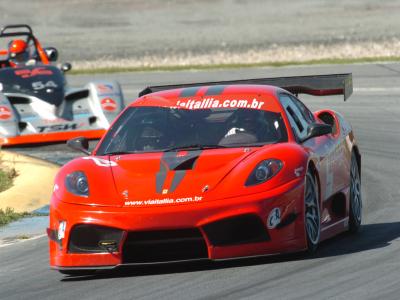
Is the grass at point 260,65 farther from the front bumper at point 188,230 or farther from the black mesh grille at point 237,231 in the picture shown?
the black mesh grille at point 237,231

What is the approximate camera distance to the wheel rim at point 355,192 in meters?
9.26

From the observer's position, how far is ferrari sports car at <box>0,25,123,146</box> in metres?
17.8

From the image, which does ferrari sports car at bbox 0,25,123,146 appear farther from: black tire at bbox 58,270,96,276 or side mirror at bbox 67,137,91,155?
black tire at bbox 58,270,96,276

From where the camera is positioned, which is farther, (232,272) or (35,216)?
(35,216)

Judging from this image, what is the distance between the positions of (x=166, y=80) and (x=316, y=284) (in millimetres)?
19013

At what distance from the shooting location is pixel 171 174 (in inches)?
307

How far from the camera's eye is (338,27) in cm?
3934

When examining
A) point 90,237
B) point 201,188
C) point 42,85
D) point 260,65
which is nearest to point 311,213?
point 201,188

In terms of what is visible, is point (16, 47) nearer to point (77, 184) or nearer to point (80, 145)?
point (80, 145)

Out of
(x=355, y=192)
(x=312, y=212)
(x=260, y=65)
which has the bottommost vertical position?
(x=260, y=65)

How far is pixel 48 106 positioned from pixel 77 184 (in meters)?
10.5

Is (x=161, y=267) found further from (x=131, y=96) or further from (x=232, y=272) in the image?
(x=131, y=96)

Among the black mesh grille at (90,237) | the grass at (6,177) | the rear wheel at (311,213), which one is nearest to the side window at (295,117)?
the rear wheel at (311,213)

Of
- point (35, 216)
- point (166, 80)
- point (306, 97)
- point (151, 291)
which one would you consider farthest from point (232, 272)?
point (166, 80)
